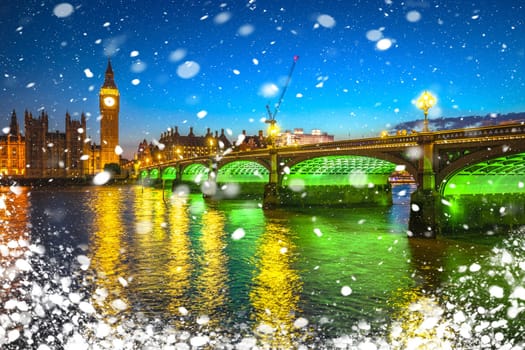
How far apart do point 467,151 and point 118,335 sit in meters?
19.6

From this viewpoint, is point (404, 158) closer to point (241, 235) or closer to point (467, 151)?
point (467, 151)

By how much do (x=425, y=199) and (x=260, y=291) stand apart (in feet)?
45.2

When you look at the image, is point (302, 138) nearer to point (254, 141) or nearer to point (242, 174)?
point (254, 141)

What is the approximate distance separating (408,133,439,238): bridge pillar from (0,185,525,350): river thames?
723 millimetres

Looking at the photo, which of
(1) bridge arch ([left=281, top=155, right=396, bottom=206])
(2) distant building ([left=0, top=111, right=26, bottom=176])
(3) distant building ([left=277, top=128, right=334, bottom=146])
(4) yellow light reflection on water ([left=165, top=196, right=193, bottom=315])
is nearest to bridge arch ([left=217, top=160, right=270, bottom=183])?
(1) bridge arch ([left=281, top=155, right=396, bottom=206])

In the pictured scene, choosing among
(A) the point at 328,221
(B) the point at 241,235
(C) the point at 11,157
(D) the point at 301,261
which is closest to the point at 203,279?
(D) the point at 301,261

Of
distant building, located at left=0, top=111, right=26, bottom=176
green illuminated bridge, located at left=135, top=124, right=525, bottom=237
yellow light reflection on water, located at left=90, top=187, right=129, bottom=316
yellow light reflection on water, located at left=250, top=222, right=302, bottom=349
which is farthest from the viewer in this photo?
distant building, located at left=0, top=111, right=26, bottom=176

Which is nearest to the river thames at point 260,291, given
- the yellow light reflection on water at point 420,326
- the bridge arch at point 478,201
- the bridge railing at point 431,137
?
the yellow light reflection on water at point 420,326

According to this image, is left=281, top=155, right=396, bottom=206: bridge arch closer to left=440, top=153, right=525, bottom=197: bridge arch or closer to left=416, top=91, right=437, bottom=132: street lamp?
left=440, top=153, right=525, bottom=197: bridge arch

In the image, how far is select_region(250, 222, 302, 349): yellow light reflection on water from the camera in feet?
33.8

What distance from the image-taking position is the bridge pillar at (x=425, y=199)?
2445cm

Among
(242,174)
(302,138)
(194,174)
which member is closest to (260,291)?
(242,174)

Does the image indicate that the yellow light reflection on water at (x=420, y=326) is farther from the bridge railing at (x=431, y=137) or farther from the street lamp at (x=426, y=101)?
the street lamp at (x=426, y=101)

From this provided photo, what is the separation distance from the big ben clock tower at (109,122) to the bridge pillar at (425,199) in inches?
6012
